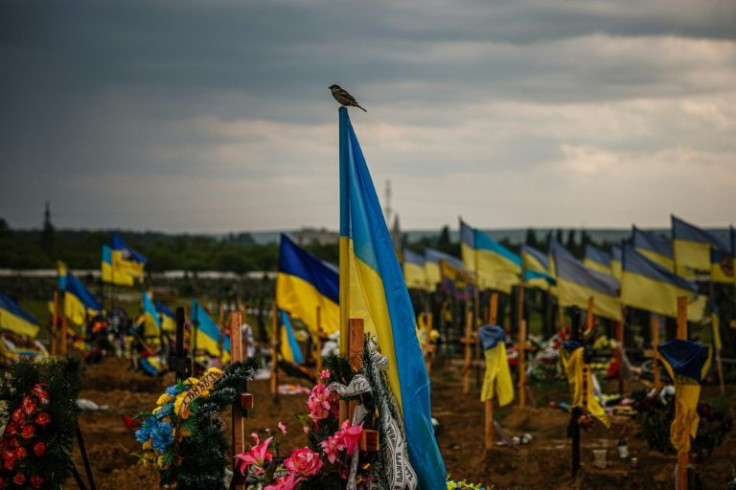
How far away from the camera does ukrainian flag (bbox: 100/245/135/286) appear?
36.2 m

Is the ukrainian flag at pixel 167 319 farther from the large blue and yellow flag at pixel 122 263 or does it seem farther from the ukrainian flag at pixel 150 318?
the large blue and yellow flag at pixel 122 263

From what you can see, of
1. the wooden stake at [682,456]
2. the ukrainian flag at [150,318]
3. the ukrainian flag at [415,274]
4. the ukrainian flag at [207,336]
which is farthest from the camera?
the ukrainian flag at [415,274]

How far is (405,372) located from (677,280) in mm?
18242

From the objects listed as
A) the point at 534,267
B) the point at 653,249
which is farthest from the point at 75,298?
the point at 653,249

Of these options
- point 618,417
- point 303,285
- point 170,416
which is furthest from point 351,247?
point 618,417

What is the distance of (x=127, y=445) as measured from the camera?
735 inches

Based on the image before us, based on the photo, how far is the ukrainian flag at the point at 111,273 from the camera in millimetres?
36156

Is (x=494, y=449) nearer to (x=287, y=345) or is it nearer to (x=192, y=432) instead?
(x=287, y=345)

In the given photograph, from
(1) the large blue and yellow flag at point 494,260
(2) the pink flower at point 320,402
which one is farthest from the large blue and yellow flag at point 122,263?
(2) the pink flower at point 320,402

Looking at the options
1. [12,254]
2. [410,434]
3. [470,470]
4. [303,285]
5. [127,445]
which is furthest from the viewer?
[12,254]

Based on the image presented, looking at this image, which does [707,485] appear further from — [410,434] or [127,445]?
[127,445]

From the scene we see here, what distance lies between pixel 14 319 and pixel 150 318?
443 centimetres

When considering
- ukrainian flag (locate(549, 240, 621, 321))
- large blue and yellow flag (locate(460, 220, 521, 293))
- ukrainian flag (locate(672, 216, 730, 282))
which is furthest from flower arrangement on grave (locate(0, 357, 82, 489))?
ukrainian flag (locate(672, 216, 730, 282))

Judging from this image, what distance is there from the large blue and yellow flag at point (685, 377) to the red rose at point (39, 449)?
7.72m
